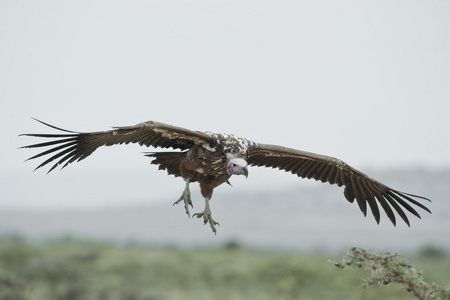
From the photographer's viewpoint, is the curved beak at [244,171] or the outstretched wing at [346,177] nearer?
the curved beak at [244,171]

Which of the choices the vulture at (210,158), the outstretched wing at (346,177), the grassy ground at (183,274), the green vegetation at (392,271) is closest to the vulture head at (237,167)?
the vulture at (210,158)

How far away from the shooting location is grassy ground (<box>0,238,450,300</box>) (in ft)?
66.6

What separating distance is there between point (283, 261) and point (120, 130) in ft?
74.0

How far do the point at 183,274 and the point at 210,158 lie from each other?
20926 millimetres

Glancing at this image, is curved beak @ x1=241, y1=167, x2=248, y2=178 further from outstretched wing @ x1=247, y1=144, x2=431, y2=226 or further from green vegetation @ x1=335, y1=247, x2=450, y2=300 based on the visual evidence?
outstretched wing @ x1=247, y1=144, x2=431, y2=226

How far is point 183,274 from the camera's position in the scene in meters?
29.3

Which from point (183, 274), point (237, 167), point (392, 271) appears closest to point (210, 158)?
point (237, 167)

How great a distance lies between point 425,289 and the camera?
809 centimetres

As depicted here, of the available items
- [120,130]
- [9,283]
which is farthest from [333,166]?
[9,283]

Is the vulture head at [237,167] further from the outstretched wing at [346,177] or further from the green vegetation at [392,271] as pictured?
the outstretched wing at [346,177]

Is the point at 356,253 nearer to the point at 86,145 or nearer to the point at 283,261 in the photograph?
the point at 86,145

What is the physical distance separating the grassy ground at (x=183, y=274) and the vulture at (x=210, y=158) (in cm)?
1000

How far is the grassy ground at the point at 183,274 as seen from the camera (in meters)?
20.3

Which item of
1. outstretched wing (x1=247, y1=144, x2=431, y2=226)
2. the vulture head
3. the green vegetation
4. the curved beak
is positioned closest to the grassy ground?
outstretched wing (x1=247, y1=144, x2=431, y2=226)
